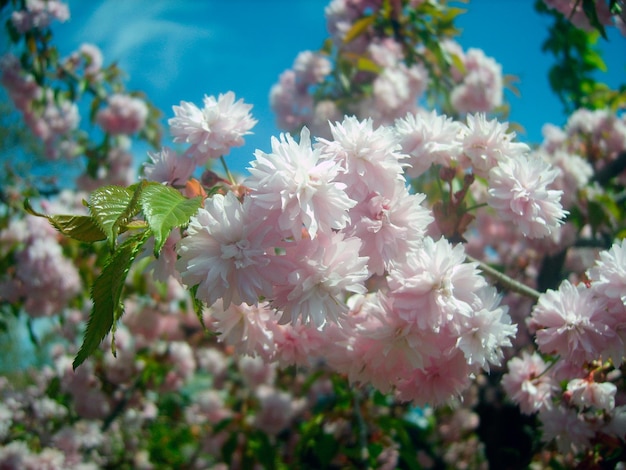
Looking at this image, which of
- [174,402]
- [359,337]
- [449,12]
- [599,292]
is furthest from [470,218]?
[174,402]

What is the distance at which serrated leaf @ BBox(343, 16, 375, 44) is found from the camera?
3047mm

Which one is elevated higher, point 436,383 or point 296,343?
point 296,343

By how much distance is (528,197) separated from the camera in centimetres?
103

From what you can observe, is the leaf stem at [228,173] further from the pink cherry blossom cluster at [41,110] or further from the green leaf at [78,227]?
the pink cherry blossom cluster at [41,110]

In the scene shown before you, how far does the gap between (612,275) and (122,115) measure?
4.03 meters

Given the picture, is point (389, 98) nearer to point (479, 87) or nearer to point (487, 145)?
point (479, 87)

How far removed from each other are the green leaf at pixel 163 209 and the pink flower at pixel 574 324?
79 centimetres

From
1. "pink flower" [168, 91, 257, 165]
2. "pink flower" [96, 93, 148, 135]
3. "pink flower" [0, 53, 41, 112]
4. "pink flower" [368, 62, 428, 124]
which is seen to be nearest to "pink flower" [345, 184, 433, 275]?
"pink flower" [168, 91, 257, 165]

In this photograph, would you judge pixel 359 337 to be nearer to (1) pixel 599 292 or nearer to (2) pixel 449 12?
(1) pixel 599 292

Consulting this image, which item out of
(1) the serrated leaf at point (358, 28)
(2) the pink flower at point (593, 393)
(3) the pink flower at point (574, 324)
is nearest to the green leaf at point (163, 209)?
(3) the pink flower at point (574, 324)

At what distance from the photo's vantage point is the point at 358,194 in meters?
0.87

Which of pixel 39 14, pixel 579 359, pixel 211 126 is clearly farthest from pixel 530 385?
pixel 39 14

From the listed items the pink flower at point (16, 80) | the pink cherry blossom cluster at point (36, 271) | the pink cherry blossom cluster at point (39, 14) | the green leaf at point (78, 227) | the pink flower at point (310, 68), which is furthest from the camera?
the pink flower at point (16, 80)

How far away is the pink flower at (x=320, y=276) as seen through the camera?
0.78 meters
